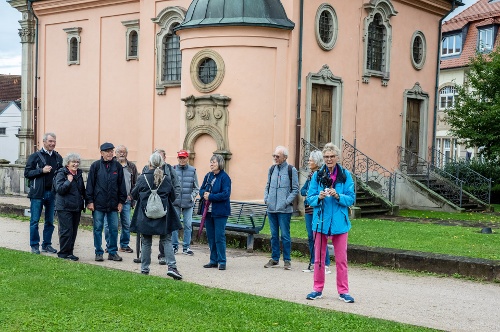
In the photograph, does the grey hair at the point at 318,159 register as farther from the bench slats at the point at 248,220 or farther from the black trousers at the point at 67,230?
the black trousers at the point at 67,230

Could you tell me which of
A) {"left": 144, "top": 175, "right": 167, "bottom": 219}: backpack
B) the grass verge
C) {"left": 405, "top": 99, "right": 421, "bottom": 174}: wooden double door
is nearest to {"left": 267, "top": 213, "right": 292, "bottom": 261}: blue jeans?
{"left": 144, "top": 175, "right": 167, "bottom": 219}: backpack

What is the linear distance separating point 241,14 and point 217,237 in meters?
10.2

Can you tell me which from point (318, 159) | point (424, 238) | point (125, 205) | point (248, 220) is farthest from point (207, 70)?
point (318, 159)

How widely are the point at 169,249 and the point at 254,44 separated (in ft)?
35.9

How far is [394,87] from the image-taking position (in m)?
24.8

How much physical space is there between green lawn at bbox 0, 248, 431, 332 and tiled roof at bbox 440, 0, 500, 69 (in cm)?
3501

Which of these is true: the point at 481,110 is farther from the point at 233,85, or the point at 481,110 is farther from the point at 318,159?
the point at 318,159

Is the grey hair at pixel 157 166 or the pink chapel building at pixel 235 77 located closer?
the grey hair at pixel 157 166

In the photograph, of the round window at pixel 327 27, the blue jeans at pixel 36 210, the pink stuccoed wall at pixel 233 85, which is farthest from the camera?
the round window at pixel 327 27

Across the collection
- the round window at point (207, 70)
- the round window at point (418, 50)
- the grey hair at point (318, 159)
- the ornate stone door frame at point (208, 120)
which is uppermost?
the round window at point (418, 50)

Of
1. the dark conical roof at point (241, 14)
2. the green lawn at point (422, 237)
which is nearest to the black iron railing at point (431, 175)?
the green lawn at point (422, 237)

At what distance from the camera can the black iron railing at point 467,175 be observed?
26.0m

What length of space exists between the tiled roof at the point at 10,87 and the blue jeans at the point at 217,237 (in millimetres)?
53552

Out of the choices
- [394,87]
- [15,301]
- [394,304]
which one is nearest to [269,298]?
[394,304]
